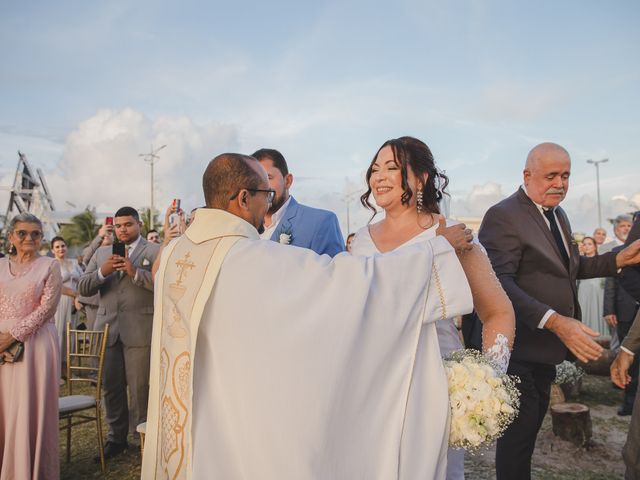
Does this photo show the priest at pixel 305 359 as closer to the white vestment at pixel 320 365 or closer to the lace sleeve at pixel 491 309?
the white vestment at pixel 320 365

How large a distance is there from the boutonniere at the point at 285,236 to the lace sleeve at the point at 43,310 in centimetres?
262

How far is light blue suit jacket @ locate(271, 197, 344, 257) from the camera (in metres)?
4.57

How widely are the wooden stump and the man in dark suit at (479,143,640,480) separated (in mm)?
2520

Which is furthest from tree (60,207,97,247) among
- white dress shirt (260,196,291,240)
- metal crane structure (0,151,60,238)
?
white dress shirt (260,196,291,240)

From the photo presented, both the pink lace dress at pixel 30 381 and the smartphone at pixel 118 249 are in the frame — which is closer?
the pink lace dress at pixel 30 381

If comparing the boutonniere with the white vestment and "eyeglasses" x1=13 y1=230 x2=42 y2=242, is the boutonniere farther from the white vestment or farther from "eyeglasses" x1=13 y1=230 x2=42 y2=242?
"eyeglasses" x1=13 y1=230 x2=42 y2=242

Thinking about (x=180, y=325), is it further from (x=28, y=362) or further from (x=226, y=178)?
(x=28, y=362)

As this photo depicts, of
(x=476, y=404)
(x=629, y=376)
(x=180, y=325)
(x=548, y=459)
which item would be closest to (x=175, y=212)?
(x=180, y=325)

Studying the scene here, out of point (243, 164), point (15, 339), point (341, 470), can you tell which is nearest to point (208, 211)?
point (243, 164)

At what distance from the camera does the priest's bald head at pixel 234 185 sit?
8.95 feet

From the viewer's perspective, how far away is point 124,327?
6.62 m

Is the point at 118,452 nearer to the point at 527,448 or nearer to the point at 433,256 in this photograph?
the point at 527,448

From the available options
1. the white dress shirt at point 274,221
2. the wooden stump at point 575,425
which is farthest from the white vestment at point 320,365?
the wooden stump at point 575,425

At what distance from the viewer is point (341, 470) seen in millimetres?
2344
